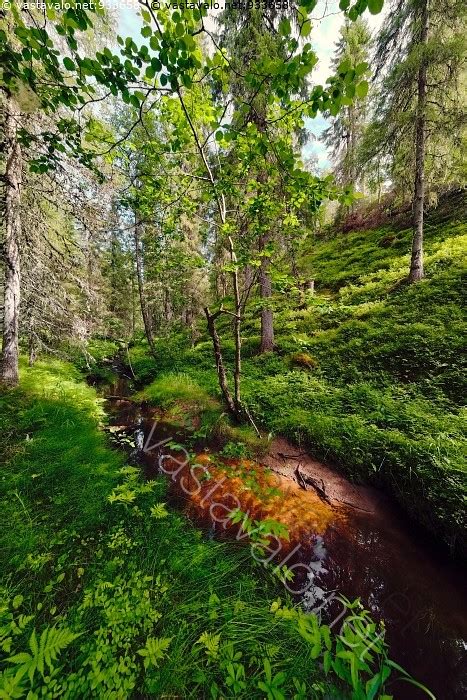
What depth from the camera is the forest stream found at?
3047 millimetres

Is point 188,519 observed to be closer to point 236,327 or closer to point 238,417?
point 238,417

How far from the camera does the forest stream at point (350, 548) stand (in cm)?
305

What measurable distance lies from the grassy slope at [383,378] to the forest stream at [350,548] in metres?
0.41

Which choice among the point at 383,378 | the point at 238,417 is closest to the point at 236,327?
the point at 238,417

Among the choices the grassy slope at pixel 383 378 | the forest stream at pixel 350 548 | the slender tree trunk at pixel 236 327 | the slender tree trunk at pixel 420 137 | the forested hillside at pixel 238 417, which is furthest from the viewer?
the slender tree trunk at pixel 420 137

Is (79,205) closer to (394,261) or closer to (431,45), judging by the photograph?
(431,45)

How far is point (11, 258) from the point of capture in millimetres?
7094

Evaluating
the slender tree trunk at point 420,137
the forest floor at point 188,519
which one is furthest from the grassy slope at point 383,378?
the slender tree trunk at point 420,137

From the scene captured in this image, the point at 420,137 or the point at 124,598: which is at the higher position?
the point at 420,137

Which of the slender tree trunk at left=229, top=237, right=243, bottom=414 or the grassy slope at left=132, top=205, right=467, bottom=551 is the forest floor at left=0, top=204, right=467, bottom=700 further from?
the slender tree trunk at left=229, top=237, right=243, bottom=414

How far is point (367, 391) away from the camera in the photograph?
707cm

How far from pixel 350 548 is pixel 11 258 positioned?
9.07 m

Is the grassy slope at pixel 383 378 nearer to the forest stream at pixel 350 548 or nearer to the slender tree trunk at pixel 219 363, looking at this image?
the forest stream at pixel 350 548

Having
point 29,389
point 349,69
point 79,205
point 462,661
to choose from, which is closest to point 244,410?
point 462,661
